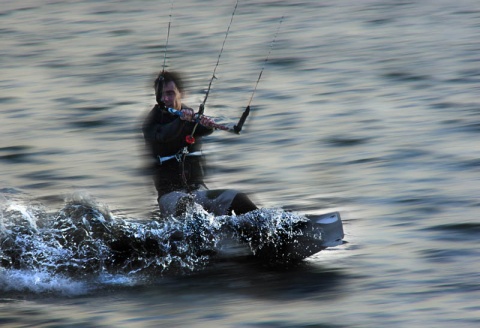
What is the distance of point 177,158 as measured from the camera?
8656mm

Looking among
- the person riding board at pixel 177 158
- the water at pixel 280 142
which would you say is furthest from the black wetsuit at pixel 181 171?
the water at pixel 280 142

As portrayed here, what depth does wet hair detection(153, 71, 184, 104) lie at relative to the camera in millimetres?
8602

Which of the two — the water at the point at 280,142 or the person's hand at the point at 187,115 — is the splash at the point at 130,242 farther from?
the person's hand at the point at 187,115

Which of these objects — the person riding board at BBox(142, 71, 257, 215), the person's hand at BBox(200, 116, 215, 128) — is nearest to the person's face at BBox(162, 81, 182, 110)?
the person riding board at BBox(142, 71, 257, 215)

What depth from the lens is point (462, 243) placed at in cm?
918

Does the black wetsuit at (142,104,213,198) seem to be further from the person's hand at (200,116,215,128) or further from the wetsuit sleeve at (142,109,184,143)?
the person's hand at (200,116,215,128)

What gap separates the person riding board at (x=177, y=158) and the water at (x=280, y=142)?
0.49 meters

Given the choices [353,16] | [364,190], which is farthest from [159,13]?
[364,190]

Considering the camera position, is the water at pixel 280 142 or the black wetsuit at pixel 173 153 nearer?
the water at pixel 280 142

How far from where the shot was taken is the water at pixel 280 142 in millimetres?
8008

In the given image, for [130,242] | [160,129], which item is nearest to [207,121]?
[160,129]

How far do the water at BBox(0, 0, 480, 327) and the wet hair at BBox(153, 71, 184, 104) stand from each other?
2.33 feet

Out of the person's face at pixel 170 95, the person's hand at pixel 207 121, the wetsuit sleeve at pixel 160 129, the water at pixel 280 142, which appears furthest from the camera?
the person's face at pixel 170 95

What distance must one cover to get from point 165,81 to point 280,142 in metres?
4.47
